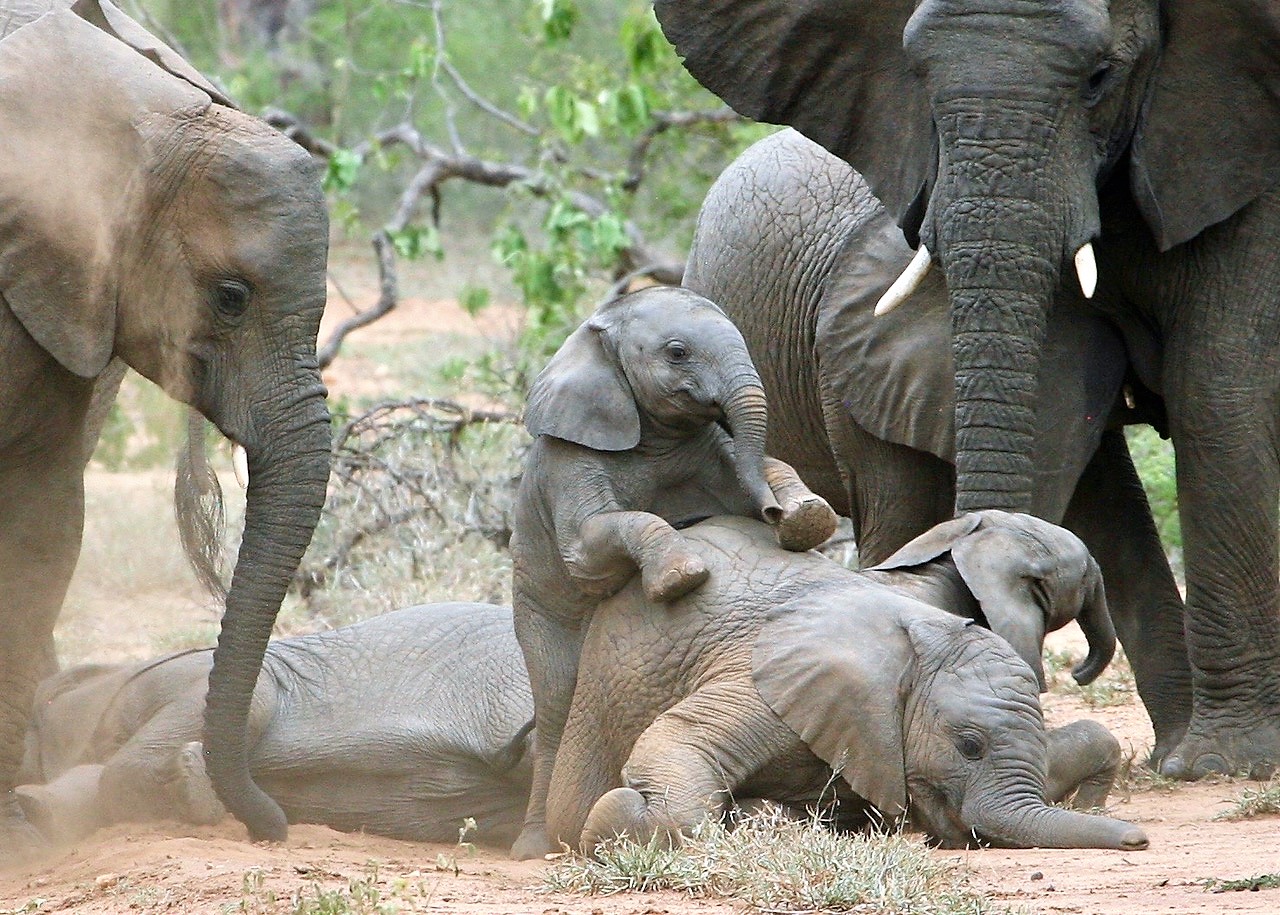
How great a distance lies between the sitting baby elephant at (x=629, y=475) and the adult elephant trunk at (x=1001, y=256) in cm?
72

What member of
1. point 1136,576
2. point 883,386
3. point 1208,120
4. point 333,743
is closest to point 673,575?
point 333,743

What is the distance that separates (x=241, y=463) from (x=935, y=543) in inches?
55.0

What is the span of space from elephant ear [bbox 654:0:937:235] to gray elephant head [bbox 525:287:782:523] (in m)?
1.15

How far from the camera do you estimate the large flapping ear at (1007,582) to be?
432cm

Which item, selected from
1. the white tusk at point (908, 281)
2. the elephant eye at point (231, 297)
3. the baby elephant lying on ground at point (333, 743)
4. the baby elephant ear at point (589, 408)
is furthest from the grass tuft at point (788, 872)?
the white tusk at point (908, 281)

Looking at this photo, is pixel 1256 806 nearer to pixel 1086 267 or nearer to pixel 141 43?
pixel 1086 267

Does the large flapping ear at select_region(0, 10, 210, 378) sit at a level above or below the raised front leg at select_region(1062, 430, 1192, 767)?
above

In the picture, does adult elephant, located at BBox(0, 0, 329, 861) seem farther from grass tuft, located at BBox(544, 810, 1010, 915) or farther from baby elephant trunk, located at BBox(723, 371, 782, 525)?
grass tuft, located at BBox(544, 810, 1010, 915)

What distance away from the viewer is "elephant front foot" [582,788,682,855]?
3.91 m

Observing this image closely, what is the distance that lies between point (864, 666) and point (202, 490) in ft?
6.78

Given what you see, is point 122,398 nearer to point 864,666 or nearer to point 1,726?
point 1,726

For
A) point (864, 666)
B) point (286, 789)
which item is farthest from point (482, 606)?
point (864, 666)

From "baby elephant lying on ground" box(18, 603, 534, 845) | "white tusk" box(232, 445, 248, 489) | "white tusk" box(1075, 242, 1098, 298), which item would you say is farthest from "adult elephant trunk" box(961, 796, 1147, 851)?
"white tusk" box(232, 445, 248, 489)

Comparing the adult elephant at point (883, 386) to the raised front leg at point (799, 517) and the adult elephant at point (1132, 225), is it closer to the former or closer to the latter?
the adult elephant at point (1132, 225)
